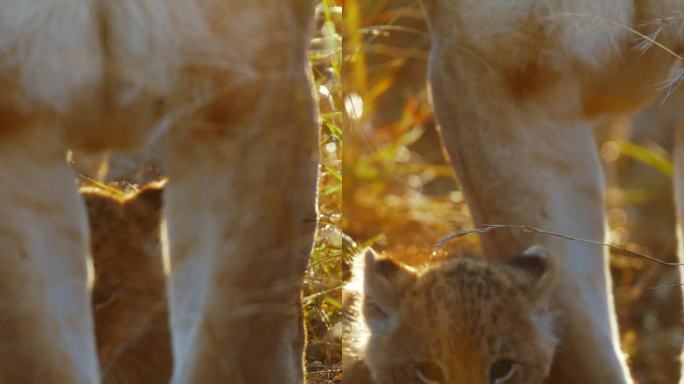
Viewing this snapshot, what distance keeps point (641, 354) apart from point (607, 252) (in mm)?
208

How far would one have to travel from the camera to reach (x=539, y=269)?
1442mm

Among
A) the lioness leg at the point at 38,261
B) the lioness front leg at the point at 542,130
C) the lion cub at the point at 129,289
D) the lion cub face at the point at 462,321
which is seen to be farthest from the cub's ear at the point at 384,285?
the lioness leg at the point at 38,261

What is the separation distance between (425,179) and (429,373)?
1.21 ft

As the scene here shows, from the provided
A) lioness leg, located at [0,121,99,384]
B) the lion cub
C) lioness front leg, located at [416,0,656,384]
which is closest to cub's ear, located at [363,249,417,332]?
lioness front leg, located at [416,0,656,384]

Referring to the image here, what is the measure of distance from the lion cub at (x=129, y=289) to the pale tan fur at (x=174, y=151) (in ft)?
0.13

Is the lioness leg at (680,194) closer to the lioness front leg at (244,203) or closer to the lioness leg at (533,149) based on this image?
the lioness leg at (533,149)

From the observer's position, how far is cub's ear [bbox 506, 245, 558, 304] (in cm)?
144

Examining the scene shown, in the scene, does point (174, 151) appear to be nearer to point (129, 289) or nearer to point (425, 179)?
point (129, 289)

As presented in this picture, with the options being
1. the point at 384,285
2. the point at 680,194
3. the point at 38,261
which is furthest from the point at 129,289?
the point at 680,194

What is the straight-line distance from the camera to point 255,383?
1.38 metres

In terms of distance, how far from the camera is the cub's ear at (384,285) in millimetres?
1499

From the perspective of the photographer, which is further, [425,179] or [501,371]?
[425,179]

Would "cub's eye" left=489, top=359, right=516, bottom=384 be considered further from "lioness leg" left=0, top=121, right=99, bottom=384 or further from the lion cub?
"lioness leg" left=0, top=121, right=99, bottom=384

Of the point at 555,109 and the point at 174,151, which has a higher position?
the point at 555,109
